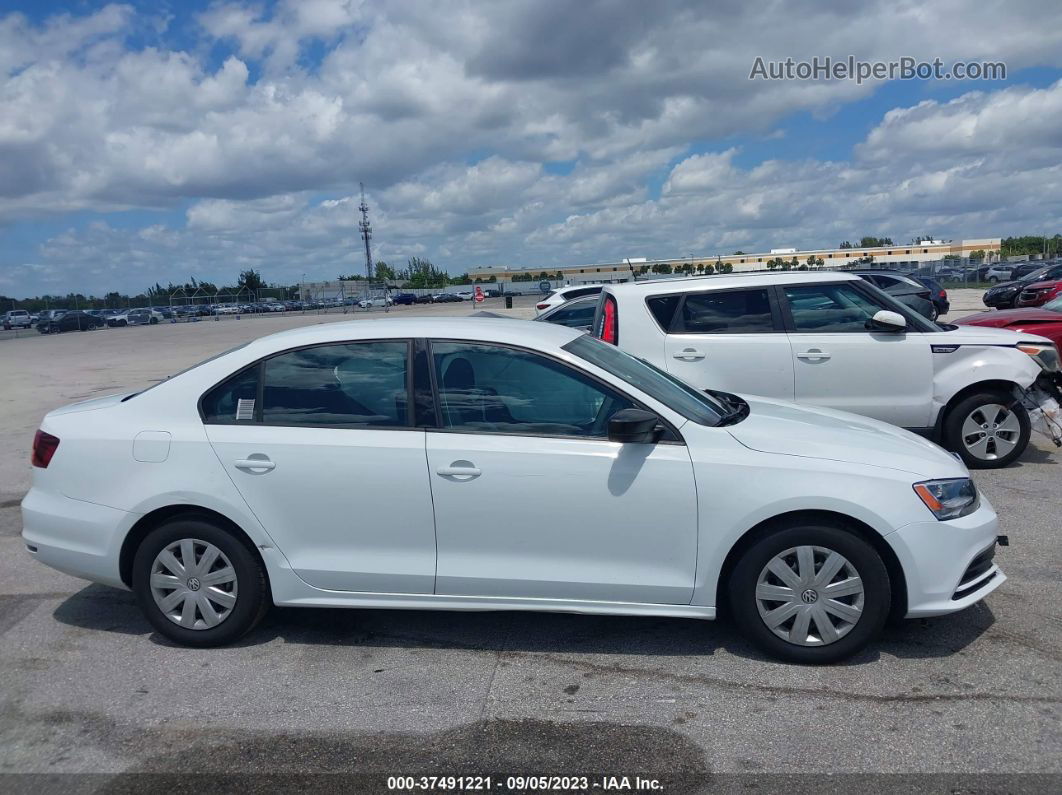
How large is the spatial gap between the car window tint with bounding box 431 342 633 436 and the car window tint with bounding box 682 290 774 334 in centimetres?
394

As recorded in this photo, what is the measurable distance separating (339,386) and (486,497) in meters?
1.01

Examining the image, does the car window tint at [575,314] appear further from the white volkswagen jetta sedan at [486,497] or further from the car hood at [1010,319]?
the white volkswagen jetta sedan at [486,497]

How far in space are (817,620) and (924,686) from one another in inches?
20.7

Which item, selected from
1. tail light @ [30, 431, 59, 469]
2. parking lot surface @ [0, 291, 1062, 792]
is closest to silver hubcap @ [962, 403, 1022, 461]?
parking lot surface @ [0, 291, 1062, 792]

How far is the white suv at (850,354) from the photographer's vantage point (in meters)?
7.76

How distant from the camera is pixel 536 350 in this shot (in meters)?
4.45

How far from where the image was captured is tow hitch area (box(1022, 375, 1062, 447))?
298 inches

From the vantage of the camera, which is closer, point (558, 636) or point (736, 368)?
point (558, 636)

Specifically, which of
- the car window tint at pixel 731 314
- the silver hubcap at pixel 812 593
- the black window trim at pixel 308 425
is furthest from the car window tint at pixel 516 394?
the car window tint at pixel 731 314

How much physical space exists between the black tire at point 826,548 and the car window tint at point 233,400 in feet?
8.55

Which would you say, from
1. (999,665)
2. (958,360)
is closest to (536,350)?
(999,665)

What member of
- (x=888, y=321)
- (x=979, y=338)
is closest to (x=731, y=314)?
(x=888, y=321)

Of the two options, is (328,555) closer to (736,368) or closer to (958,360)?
(736,368)

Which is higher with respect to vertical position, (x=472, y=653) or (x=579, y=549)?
(x=579, y=549)
